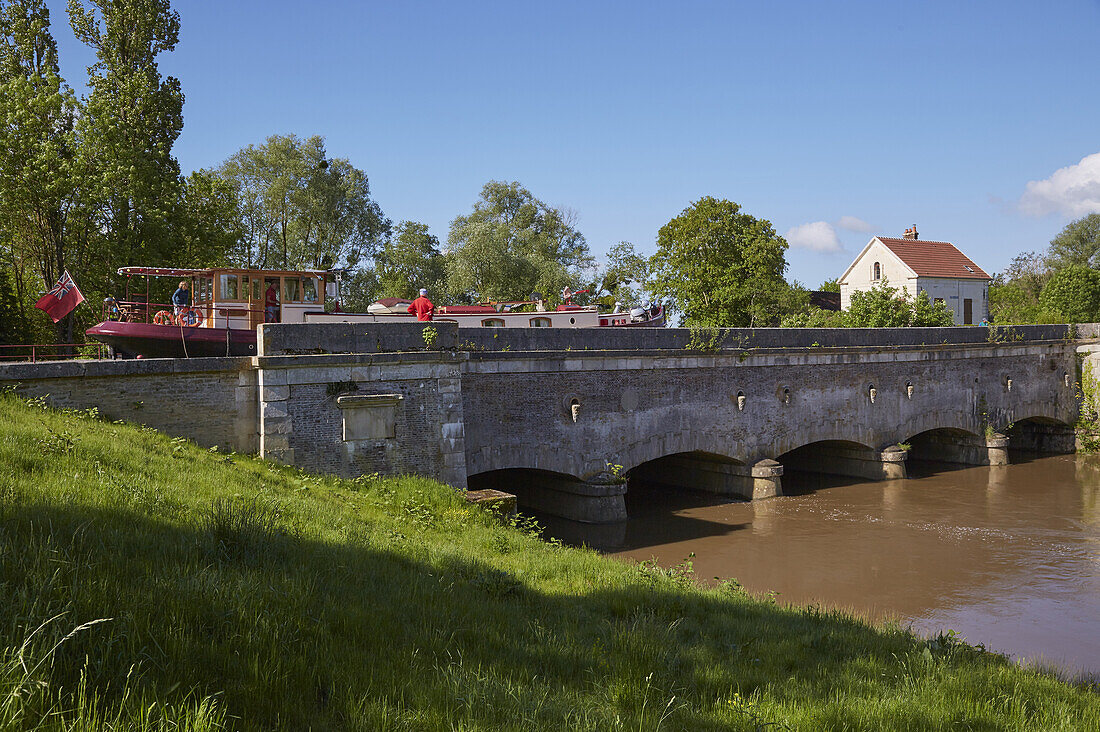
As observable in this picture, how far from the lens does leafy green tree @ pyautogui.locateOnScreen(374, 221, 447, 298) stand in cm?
4772

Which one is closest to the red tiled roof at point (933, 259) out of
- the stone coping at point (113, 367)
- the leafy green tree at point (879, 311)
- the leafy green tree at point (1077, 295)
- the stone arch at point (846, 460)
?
the leafy green tree at point (1077, 295)

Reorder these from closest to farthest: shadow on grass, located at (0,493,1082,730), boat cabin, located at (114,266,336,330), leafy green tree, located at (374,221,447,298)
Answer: shadow on grass, located at (0,493,1082,730) < boat cabin, located at (114,266,336,330) < leafy green tree, located at (374,221,447,298)

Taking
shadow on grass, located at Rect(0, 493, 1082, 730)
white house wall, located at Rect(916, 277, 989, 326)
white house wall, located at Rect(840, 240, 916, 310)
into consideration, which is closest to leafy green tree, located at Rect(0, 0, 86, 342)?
shadow on grass, located at Rect(0, 493, 1082, 730)

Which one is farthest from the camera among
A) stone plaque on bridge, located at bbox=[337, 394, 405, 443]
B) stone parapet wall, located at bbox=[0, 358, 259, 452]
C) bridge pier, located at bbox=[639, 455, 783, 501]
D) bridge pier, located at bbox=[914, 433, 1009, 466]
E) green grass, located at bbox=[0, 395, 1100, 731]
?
bridge pier, located at bbox=[914, 433, 1009, 466]

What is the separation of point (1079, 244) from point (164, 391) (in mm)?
86595

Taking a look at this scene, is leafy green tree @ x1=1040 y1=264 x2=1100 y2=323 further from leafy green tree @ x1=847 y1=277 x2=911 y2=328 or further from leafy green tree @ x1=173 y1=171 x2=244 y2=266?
leafy green tree @ x1=173 y1=171 x2=244 y2=266

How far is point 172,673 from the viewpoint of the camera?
12.3 ft

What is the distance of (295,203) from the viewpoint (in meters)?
39.5

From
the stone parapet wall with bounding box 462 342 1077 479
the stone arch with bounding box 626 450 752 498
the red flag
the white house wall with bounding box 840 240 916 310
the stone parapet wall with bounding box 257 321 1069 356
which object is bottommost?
the stone arch with bounding box 626 450 752 498

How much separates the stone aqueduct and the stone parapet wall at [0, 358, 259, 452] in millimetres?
22

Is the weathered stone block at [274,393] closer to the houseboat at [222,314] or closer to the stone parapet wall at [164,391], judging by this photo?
the stone parapet wall at [164,391]

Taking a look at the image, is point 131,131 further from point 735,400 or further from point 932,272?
point 932,272

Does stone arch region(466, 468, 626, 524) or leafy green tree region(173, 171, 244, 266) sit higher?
leafy green tree region(173, 171, 244, 266)

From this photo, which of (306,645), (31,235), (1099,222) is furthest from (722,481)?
(1099,222)
